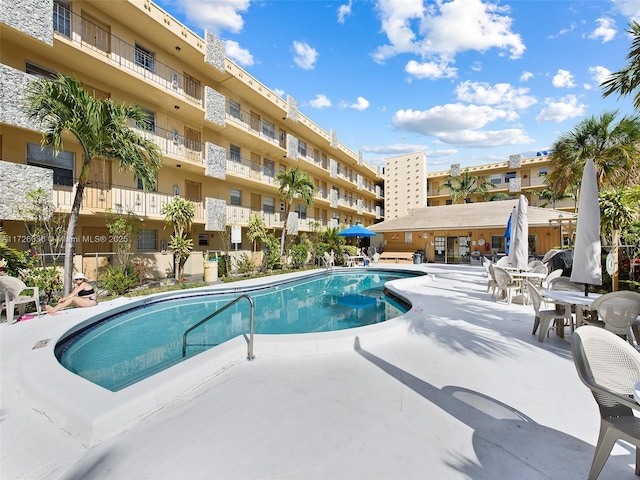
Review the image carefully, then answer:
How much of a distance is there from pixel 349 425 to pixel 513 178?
43.6m

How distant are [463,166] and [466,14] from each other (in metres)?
33.9

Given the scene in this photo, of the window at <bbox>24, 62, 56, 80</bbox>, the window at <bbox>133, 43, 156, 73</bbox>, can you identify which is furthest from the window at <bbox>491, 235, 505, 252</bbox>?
the window at <bbox>24, 62, 56, 80</bbox>

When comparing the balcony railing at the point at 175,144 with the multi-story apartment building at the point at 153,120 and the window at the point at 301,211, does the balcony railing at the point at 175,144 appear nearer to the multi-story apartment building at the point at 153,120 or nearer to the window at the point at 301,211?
the multi-story apartment building at the point at 153,120

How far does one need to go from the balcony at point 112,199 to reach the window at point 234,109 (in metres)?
7.83

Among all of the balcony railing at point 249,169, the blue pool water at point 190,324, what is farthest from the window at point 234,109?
the blue pool water at point 190,324

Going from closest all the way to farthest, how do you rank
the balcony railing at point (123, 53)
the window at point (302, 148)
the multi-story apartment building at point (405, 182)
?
the balcony railing at point (123, 53), the window at point (302, 148), the multi-story apartment building at point (405, 182)

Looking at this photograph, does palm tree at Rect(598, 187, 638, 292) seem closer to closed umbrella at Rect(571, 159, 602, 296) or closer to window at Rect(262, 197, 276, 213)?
closed umbrella at Rect(571, 159, 602, 296)

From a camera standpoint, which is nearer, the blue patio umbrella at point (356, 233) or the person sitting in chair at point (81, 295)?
the person sitting in chair at point (81, 295)

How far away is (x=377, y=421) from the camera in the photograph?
3004 mm

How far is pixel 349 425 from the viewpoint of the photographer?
2.94 m

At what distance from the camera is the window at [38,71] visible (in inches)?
432

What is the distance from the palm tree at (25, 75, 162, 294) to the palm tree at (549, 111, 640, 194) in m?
20.3

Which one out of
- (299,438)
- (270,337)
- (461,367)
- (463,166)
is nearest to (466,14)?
(461,367)

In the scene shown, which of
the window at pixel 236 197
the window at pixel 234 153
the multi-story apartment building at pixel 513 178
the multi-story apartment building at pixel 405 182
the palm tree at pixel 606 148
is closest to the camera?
the palm tree at pixel 606 148
